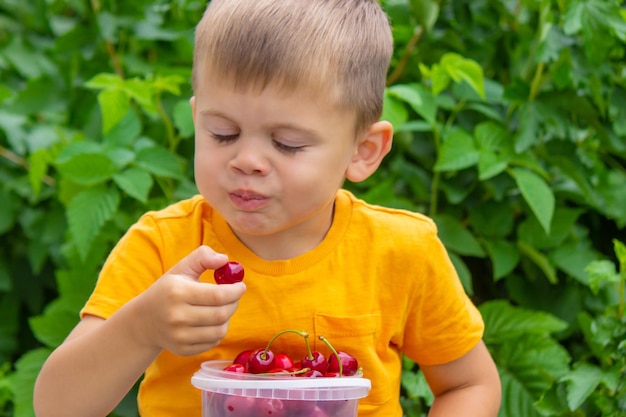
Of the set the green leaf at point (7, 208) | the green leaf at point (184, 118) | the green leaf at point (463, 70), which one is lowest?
the green leaf at point (7, 208)

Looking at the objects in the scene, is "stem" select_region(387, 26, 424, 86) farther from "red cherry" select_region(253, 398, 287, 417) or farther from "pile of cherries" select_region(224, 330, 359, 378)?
"red cherry" select_region(253, 398, 287, 417)

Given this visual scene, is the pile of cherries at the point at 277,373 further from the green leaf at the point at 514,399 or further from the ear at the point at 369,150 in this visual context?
the green leaf at the point at 514,399

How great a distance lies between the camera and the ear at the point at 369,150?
187 cm

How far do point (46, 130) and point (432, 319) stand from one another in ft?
5.11

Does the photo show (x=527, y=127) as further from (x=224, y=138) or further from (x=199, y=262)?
(x=199, y=262)

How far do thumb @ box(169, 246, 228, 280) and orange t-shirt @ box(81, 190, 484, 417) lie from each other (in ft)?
0.87

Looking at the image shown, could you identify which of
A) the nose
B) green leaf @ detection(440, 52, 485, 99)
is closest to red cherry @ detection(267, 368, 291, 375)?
the nose

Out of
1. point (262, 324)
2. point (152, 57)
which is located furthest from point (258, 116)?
point (152, 57)

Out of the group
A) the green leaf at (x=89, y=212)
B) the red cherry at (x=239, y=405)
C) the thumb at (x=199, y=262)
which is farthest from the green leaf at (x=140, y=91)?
the red cherry at (x=239, y=405)

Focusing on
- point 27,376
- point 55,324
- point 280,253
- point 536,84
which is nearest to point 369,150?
point 280,253

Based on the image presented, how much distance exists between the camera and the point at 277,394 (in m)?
1.53

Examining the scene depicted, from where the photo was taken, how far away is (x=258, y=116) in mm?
1646

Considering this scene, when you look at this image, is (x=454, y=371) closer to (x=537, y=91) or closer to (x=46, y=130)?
(x=537, y=91)

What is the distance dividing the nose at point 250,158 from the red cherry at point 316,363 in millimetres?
314
